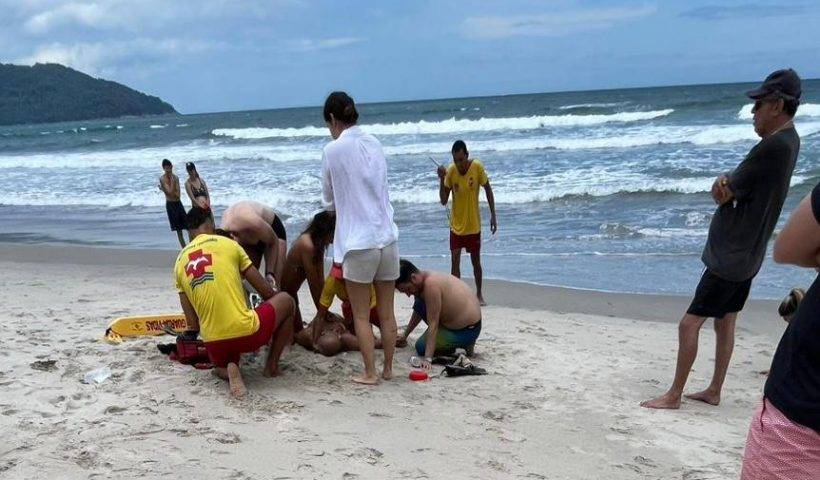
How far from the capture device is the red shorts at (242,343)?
4.41 m

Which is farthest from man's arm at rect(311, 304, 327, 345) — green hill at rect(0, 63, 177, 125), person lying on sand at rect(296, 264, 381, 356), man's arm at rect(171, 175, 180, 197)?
green hill at rect(0, 63, 177, 125)

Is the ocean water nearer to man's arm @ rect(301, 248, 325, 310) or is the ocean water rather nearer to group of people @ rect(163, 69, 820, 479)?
group of people @ rect(163, 69, 820, 479)

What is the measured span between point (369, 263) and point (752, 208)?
6.67 ft

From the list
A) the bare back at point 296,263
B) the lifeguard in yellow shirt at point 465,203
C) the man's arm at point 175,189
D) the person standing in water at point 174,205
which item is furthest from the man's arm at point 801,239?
the man's arm at point 175,189

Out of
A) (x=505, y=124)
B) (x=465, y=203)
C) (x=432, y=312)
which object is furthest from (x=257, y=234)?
(x=505, y=124)

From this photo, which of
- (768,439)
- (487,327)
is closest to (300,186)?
(487,327)

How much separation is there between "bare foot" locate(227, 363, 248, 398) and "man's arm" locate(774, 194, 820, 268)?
3.09 metres

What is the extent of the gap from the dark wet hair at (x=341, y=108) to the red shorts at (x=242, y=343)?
1.13m

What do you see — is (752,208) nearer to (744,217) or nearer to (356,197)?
(744,217)

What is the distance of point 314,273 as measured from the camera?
5.24m

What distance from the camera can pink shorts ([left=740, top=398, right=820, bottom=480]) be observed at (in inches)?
75.2

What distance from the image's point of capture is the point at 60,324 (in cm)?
604

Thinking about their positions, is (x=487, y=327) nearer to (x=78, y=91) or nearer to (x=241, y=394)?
(x=241, y=394)

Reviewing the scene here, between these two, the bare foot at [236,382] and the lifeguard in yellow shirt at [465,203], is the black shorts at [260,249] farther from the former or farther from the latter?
the lifeguard in yellow shirt at [465,203]
